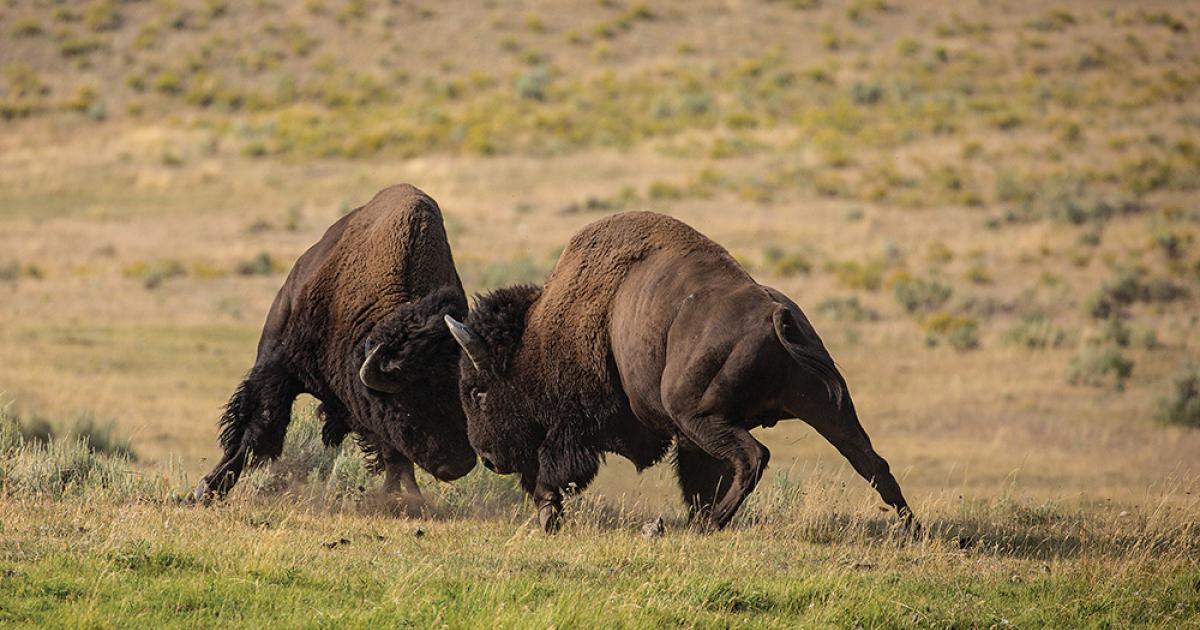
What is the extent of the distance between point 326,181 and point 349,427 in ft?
106

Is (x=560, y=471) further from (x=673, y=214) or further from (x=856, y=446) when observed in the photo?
(x=673, y=214)

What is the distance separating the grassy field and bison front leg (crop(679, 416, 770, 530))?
0.31m

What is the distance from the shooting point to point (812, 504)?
10.4 m

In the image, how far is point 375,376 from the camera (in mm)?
10086

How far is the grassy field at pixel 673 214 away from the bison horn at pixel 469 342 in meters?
1.09

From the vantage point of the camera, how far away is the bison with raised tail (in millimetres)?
8781

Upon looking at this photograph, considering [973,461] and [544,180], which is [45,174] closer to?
[544,180]

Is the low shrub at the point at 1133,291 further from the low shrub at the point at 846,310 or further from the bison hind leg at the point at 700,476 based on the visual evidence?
the bison hind leg at the point at 700,476

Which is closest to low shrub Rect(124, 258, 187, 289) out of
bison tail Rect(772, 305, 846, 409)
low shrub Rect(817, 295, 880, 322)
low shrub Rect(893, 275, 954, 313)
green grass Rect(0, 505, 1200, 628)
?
low shrub Rect(817, 295, 880, 322)

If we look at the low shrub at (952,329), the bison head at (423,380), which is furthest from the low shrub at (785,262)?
the bison head at (423,380)

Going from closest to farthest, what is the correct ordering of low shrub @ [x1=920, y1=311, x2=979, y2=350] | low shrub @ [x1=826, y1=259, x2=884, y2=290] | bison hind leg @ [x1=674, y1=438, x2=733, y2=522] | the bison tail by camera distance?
the bison tail
bison hind leg @ [x1=674, y1=438, x2=733, y2=522]
low shrub @ [x1=920, y1=311, x2=979, y2=350]
low shrub @ [x1=826, y1=259, x2=884, y2=290]

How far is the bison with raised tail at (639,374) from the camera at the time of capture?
878cm

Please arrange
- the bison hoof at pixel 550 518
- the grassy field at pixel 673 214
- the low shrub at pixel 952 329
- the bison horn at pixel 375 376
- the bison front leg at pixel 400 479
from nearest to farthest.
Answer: the grassy field at pixel 673 214, the bison hoof at pixel 550 518, the bison horn at pixel 375 376, the bison front leg at pixel 400 479, the low shrub at pixel 952 329

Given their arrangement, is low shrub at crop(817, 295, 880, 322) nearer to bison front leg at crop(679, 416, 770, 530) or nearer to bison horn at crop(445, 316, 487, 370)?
bison horn at crop(445, 316, 487, 370)
